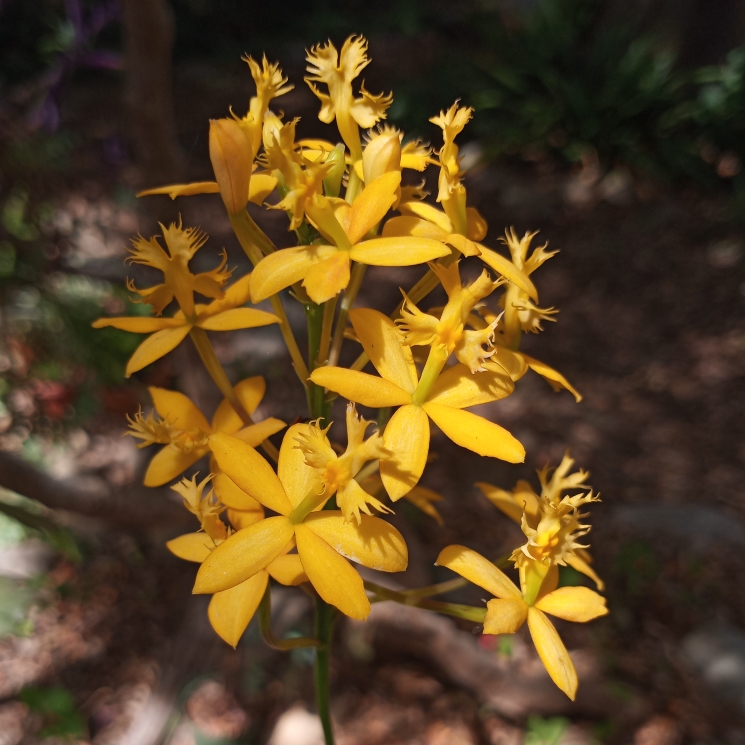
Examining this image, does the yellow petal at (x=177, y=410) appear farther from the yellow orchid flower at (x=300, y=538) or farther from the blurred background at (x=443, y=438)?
the blurred background at (x=443, y=438)

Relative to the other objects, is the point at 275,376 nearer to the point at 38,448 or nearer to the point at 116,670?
the point at 38,448

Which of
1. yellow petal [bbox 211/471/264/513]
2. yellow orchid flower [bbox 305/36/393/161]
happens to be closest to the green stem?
yellow petal [bbox 211/471/264/513]

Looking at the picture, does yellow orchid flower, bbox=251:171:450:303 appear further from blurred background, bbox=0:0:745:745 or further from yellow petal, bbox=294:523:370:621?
blurred background, bbox=0:0:745:745

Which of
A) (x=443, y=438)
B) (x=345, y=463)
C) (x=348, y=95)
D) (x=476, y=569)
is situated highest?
(x=443, y=438)

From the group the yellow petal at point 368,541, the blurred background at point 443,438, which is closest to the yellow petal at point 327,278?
the yellow petal at point 368,541

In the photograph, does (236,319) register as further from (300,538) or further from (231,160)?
(300,538)

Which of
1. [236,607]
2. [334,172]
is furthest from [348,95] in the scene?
[236,607]
